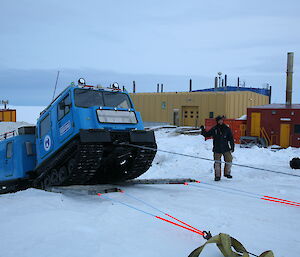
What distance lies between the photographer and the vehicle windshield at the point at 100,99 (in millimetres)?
8914

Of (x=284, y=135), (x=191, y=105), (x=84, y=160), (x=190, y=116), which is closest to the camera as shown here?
(x=84, y=160)

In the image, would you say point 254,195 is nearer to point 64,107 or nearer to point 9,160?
point 64,107

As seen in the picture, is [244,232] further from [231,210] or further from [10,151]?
[10,151]

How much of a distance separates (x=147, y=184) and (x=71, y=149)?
2.86m

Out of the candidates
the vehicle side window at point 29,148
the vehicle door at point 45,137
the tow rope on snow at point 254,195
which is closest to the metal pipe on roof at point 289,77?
the tow rope on snow at point 254,195

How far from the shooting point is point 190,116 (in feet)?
112

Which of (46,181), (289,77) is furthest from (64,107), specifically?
(289,77)

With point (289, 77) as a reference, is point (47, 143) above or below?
below

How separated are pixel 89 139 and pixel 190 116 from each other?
26.9 metres

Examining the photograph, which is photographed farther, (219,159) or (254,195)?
(219,159)

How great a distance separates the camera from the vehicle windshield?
8914 millimetres

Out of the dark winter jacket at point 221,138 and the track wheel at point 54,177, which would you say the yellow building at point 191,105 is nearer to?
the dark winter jacket at point 221,138

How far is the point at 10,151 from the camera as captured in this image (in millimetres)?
11516

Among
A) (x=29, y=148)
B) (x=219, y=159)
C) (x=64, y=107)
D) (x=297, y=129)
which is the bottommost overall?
(x=219, y=159)
